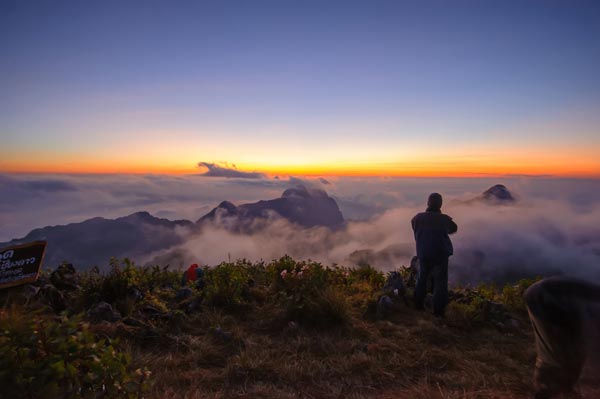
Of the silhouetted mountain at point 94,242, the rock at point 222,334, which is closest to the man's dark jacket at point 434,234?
the rock at point 222,334

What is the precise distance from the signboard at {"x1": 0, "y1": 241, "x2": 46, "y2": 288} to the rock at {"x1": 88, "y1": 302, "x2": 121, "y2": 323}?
4.37ft

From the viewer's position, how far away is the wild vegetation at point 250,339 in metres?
2.57

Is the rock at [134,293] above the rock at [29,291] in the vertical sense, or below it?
below

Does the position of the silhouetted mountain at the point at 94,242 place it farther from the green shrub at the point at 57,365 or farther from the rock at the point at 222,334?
the green shrub at the point at 57,365

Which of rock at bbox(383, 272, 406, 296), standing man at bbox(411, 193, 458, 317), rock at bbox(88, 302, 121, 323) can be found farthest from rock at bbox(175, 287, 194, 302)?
standing man at bbox(411, 193, 458, 317)

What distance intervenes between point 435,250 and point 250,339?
14.2 ft

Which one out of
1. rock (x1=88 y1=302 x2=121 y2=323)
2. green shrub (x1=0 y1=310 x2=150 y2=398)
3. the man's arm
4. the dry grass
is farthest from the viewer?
the man's arm

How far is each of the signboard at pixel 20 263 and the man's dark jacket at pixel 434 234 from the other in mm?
7578

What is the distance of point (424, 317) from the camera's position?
7.07 meters

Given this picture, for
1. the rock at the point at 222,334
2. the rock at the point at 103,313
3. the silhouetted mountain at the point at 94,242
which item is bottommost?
the silhouetted mountain at the point at 94,242

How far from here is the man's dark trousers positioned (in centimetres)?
721

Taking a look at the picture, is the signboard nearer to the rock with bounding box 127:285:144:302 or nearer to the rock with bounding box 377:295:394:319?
the rock with bounding box 127:285:144:302

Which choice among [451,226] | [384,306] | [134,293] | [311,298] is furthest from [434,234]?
[134,293]

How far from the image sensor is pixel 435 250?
24.4 feet
